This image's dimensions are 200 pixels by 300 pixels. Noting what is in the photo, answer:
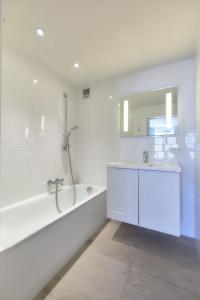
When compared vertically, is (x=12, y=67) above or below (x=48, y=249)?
above

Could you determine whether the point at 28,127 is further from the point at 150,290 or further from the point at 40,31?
the point at 150,290

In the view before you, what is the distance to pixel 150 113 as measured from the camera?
2.34m

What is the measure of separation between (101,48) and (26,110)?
1202 millimetres

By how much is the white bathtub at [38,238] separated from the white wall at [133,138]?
67cm

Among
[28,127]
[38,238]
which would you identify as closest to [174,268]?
[38,238]

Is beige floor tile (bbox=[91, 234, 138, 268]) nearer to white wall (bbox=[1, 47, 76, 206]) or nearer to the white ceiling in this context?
white wall (bbox=[1, 47, 76, 206])

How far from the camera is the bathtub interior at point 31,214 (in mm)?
1446

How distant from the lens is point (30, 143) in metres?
2.11

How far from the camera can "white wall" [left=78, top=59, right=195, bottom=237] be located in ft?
6.77

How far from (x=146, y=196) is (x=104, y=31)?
71.6 inches

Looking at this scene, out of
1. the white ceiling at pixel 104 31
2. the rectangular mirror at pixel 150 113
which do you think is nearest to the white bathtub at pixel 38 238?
the rectangular mirror at pixel 150 113

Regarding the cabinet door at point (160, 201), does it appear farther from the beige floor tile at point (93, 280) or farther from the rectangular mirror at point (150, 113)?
the rectangular mirror at point (150, 113)

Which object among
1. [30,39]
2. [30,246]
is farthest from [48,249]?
[30,39]

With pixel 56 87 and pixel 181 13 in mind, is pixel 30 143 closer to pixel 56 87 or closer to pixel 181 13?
pixel 56 87
